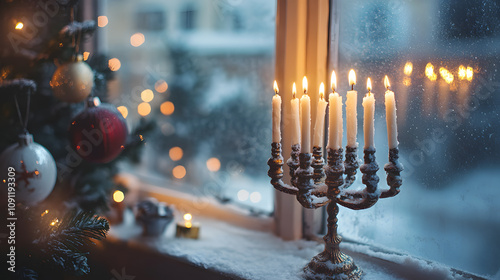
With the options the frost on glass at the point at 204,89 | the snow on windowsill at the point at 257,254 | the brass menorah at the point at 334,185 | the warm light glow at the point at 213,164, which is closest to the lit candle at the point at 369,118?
the brass menorah at the point at 334,185

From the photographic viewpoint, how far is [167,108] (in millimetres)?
1504

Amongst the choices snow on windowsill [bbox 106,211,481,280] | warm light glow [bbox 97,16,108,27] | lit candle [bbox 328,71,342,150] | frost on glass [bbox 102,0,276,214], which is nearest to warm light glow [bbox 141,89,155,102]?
frost on glass [bbox 102,0,276,214]

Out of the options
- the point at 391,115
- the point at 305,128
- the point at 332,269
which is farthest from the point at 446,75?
the point at 332,269

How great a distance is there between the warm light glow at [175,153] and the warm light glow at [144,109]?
0.59 ft

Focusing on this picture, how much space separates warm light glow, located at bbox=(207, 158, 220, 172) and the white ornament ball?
0.61 meters

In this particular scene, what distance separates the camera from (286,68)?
3.40 feet

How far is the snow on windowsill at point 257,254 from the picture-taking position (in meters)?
0.88

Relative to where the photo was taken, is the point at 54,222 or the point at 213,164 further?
the point at 213,164

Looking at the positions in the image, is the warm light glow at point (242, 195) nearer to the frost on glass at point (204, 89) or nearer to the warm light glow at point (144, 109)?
the frost on glass at point (204, 89)

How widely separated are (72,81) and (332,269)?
2.36 ft

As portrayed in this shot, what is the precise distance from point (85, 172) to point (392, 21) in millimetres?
934

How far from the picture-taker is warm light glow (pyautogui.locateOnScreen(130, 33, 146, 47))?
1550mm

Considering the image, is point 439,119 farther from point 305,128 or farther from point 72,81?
point 72,81

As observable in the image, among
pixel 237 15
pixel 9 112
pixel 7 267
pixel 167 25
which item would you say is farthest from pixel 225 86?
pixel 7 267
